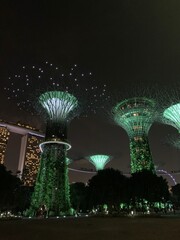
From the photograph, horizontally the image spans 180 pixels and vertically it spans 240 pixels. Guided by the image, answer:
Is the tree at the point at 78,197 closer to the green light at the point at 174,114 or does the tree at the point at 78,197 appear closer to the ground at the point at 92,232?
the green light at the point at 174,114

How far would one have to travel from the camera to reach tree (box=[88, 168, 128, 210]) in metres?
51.3

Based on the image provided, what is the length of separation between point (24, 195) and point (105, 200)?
24.7m

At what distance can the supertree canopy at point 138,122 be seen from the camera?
69562 mm

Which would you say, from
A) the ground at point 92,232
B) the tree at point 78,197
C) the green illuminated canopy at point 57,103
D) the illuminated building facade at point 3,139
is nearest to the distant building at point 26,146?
the illuminated building facade at point 3,139

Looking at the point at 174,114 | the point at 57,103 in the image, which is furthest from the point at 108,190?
the point at 174,114

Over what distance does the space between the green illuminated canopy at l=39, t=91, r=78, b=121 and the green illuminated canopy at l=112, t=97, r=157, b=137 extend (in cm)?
2595

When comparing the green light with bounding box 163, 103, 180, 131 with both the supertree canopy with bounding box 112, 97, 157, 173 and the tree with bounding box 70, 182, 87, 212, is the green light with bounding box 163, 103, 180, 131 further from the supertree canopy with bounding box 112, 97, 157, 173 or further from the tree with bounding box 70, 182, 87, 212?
the tree with bounding box 70, 182, 87, 212

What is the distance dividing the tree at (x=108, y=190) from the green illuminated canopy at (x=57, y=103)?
16.3 metres

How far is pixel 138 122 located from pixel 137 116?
6.07 feet

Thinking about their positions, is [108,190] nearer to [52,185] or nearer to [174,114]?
[52,185]

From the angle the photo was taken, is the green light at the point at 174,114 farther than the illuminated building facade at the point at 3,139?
No

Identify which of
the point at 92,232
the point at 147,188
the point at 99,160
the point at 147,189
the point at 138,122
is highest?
the point at 138,122

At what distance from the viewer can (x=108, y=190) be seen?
51.5m

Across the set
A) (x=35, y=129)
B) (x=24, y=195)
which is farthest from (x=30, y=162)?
(x=24, y=195)
